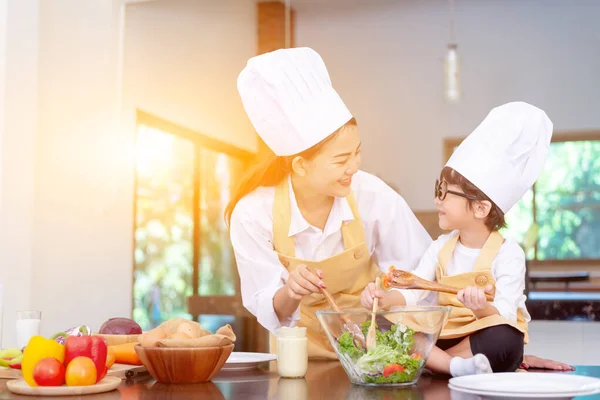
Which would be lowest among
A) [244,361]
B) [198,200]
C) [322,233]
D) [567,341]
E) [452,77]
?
[567,341]

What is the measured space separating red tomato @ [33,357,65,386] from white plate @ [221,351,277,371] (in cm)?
39

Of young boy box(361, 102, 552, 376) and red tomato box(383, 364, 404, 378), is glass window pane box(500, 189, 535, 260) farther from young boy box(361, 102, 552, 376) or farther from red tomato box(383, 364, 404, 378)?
red tomato box(383, 364, 404, 378)

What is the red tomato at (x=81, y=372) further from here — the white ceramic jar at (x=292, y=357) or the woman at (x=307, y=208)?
the woman at (x=307, y=208)

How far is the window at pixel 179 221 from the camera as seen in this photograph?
525 cm

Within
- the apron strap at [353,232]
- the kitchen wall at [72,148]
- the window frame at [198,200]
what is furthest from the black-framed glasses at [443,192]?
the window frame at [198,200]

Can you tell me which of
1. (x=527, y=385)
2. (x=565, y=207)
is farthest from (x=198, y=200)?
(x=527, y=385)

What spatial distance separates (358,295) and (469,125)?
5.37m

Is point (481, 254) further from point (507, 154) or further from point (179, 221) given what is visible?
point (179, 221)

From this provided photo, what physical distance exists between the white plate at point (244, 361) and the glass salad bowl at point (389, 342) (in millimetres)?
323

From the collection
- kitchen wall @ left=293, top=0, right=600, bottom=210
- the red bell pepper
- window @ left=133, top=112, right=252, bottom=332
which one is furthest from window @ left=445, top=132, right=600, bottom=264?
the red bell pepper

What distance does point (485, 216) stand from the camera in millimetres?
1620

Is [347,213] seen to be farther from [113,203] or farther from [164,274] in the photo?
[164,274]

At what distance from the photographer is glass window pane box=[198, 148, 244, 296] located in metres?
6.06

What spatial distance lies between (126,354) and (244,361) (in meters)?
0.23
